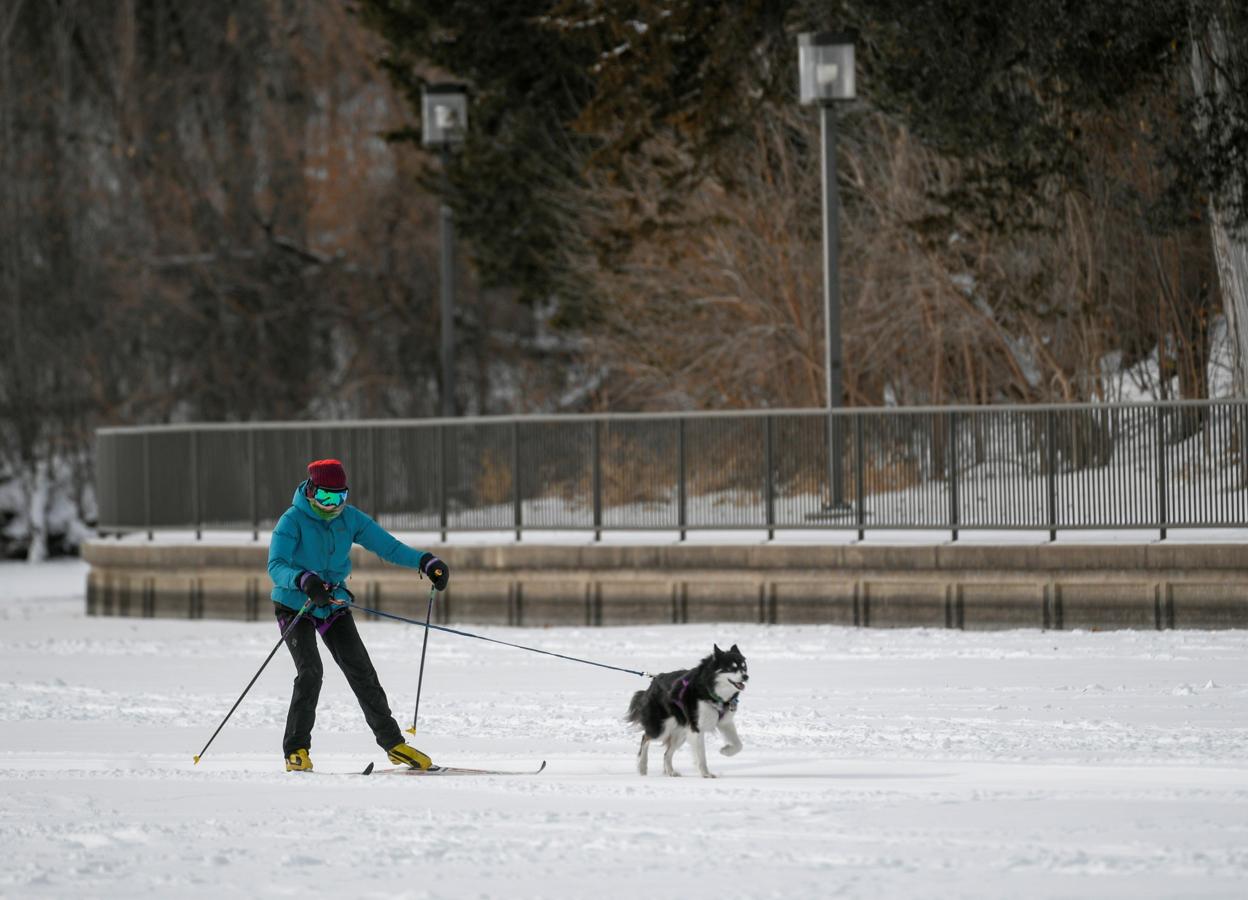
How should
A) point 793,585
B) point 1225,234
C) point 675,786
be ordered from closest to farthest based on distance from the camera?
1. point 675,786
2. point 793,585
3. point 1225,234

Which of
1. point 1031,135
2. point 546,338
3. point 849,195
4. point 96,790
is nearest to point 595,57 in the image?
point 849,195

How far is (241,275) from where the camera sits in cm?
4466

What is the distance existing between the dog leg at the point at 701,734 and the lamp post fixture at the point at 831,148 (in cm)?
1100

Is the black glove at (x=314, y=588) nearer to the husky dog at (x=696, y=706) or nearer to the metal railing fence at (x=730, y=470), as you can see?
the husky dog at (x=696, y=706)

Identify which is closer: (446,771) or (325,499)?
(446,771)

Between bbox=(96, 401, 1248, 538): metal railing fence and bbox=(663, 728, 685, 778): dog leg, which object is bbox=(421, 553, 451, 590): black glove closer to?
bbox=(663, 728, 685, 778): dog leg

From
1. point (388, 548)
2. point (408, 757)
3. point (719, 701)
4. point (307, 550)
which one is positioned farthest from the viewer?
point (388, 548)

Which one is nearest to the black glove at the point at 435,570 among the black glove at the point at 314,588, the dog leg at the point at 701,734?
the black glove at the point at 314,588

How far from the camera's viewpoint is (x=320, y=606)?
11805 mm

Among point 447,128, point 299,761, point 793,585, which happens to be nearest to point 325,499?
point 299,761

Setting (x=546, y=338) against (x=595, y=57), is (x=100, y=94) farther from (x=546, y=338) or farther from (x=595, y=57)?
(x=595, y=57)

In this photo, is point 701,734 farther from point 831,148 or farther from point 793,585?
point 831,148

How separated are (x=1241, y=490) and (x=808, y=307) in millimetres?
10167

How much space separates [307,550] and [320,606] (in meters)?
0.32
